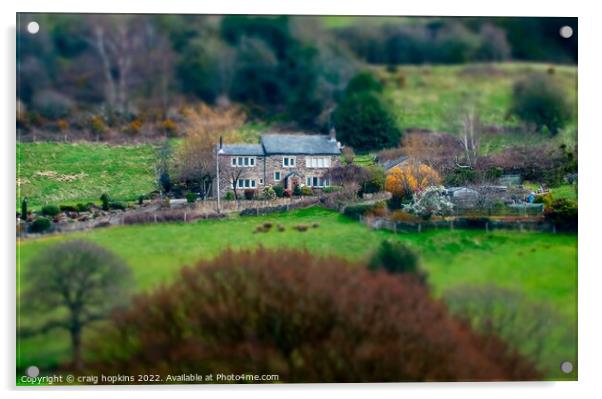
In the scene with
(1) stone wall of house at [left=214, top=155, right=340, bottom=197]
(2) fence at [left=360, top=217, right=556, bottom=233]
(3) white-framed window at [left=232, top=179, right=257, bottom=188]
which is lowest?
(2) fence at [left=360, top=217, right=556, bottom=233]

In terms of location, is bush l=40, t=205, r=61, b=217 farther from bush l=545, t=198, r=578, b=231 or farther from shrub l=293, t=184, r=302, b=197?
bush l=545, t=198, r=578, b=231

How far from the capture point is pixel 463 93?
53.1ft

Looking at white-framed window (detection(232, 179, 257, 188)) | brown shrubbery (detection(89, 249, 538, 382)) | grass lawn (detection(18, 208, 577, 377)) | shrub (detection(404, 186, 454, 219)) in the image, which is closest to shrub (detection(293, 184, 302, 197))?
grass lawn (detection(18, 208, 577, 377))

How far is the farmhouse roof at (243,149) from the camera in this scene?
1498 cm

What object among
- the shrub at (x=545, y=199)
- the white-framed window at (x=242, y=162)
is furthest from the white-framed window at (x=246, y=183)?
the shrub at (x=545, y=199)

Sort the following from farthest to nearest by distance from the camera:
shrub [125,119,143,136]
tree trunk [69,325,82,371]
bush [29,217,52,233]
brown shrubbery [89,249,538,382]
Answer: shrub [125,119,143,136] < bush [29,217,52,233] < tree trunk [69,325,82,371] < brown shrubbery [89,249,538,382]

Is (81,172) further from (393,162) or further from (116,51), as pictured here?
(393,162)

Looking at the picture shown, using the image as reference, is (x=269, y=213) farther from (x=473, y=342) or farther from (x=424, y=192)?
(x=473, y=342)

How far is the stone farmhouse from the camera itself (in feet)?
48.7

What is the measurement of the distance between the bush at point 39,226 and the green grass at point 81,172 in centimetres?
37

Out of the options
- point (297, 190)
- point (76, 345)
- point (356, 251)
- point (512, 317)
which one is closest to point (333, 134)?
point (297, 190)

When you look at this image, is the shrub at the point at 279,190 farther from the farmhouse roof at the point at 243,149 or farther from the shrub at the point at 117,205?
the shrub at the point at 117,205

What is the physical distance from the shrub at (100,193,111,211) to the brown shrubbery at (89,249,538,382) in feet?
6.44

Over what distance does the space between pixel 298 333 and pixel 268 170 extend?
10.8 feet
